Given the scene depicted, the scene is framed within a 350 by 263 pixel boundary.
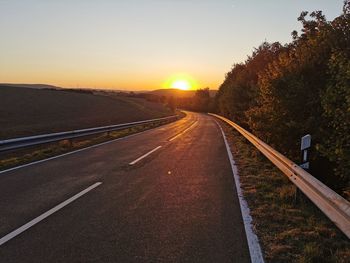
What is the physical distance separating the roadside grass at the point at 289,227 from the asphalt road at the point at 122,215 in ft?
1.18

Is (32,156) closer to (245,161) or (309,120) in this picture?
(245,161)

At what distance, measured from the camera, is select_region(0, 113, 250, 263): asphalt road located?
5.38 meters

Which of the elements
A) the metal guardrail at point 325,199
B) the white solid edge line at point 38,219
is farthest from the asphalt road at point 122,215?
the metal guardrail at point 325,199

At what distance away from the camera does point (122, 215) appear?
7.12 metres

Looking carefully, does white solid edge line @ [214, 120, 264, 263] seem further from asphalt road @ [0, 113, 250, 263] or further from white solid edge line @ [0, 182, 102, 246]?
white solid edge line @ [0, 182, 102, 246]


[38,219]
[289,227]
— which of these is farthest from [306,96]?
[38,219]

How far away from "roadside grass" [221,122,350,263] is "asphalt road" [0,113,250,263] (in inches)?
14.1

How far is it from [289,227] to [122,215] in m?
2.62

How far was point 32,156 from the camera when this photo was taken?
15.8 metres

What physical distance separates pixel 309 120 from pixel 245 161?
2793 millimetres

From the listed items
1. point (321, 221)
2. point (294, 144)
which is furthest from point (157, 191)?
point (294, 144)

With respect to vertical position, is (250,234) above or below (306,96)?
below

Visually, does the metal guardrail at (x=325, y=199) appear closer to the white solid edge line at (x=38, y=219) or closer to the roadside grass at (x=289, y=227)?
the roadside grass at (x=289, y=227)

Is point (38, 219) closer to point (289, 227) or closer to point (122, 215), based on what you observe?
point (122, 215)
